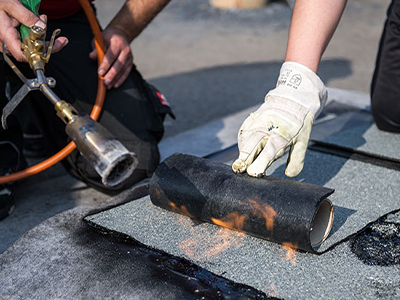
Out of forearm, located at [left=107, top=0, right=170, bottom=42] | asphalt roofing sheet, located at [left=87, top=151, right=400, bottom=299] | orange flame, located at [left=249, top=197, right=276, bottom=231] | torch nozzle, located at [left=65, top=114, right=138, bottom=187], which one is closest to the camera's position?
torch nozzle, located at [left=65, top=114, right=138, bottom=187]

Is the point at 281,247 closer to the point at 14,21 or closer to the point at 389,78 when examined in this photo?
the point at 14,21

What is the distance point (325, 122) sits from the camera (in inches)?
109

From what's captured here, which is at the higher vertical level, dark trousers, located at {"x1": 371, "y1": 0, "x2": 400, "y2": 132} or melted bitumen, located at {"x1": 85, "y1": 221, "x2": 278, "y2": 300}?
melted bitumen, located at {"x1": 85, "y1": 221, "x2": 278, "y2": 300}

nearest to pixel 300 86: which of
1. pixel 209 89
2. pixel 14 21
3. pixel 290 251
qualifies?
pixel 290 251

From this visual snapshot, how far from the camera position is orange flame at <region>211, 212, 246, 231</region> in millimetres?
1524

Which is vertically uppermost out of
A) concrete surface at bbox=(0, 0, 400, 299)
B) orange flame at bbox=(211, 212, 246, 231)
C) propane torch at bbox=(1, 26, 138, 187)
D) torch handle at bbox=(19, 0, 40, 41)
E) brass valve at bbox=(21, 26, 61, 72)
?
torch handle at bbox=(19, 0, 40, 41)

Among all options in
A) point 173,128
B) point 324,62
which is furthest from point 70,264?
point 324,62

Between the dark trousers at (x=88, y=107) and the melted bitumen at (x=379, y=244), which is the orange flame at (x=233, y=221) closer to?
the melted bitumen at (x=379, y=244)

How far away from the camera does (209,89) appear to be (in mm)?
3916

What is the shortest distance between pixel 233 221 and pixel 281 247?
17cm

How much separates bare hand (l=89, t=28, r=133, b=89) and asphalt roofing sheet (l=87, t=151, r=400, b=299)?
26.7 inches

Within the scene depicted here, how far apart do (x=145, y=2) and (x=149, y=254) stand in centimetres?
141

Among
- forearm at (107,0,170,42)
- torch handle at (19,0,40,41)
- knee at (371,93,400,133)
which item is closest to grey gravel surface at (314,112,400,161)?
knee at (371,93,400,133)

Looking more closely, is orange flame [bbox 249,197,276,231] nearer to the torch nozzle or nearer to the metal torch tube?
the torch nozzle
